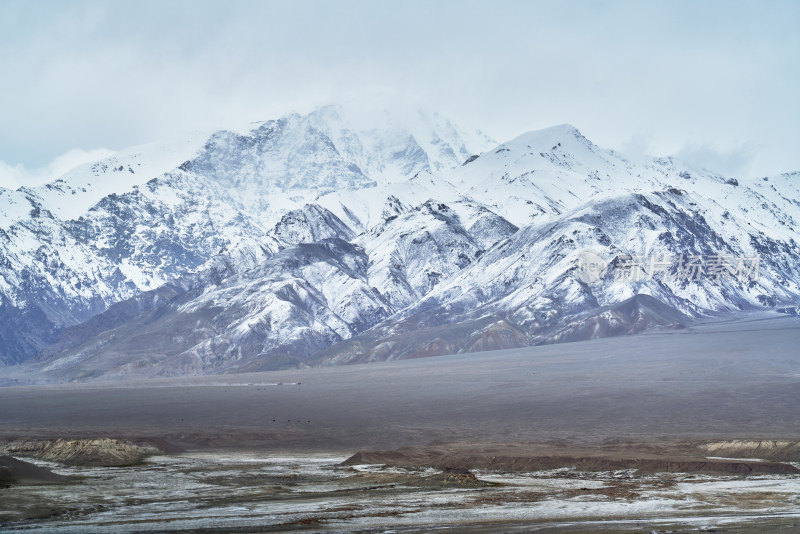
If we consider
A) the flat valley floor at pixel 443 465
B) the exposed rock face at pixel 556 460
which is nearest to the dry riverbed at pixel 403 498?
the flat valley floor at pixel 443 465

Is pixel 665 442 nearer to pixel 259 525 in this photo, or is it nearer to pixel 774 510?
pixel 774 510

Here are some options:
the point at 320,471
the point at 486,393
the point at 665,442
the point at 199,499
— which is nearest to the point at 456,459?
the point at 320,471

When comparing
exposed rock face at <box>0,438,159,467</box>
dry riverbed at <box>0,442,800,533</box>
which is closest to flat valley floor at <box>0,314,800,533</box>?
dry riverbed at <box>0,442,800,533</box>

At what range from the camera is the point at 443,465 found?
100312 mm

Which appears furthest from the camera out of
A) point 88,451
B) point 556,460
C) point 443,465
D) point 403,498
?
point 88,451

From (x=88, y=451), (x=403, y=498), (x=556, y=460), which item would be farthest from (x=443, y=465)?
(x=88, y=451)

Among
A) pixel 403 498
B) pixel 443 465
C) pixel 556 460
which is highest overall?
pixel 403 498

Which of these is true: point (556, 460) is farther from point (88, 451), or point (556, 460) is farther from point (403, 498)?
point (88, 451)

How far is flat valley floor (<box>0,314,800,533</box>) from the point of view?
6475cm

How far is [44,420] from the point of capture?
178 metres

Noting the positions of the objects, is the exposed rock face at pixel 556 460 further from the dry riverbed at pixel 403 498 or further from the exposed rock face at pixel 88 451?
the exposed rock face at pixel 88 451

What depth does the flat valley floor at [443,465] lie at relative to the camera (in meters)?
64.8

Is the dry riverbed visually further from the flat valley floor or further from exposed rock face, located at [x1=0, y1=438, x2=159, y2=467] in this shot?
exposed rock face, located at [x1=0, y1=438, x2=159, y2=467]

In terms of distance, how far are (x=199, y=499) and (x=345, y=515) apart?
16.8 metres
